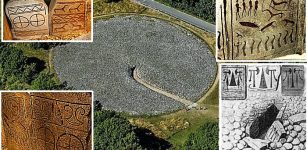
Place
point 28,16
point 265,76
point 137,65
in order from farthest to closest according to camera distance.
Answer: point 137,65 < point 28,16 < point 265,76

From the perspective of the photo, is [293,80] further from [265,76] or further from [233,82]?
[233,82]

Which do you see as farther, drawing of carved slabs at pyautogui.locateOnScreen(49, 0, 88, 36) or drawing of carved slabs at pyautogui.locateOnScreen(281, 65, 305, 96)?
drawing of carved slabs at pyautogui.locateOnScreen(49, 0, 88, 36)

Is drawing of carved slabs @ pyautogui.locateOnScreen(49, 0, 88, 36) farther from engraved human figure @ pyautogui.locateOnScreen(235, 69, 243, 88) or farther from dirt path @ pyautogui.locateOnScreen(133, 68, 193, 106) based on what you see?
engraved human figure @ pyautogui.locateOnScreen(235, 69, 243, 88)

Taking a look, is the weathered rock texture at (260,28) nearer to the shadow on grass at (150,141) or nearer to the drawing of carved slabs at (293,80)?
the drawing of carved slabs at (293,80)

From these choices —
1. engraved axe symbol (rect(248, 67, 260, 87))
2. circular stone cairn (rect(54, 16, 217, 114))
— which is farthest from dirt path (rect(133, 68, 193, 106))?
engraved axe symbol (rect(248, 67, 260, 87))

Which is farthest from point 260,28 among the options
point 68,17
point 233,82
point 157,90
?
point 68,17

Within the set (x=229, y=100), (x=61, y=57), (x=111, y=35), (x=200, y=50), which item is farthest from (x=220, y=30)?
(x=61, y=57)
